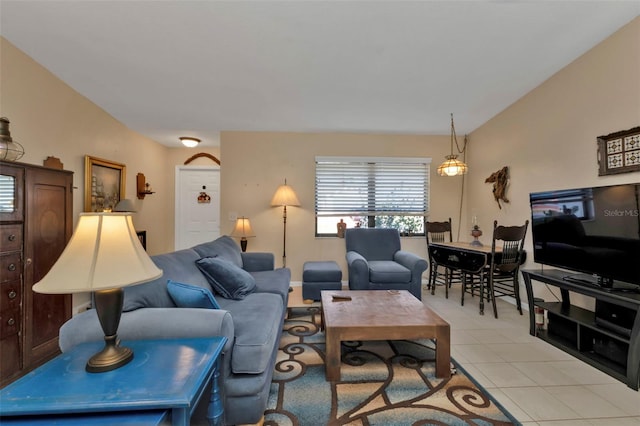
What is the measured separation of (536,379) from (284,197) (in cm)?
329

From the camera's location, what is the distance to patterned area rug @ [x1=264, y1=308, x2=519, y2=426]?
60.7 inches

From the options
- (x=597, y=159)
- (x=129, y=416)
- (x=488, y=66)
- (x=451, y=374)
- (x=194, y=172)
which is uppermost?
(x=488, y=66)

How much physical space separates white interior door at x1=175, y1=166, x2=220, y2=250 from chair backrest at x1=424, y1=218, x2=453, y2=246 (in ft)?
12.3

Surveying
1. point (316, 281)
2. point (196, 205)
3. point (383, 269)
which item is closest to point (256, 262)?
point (316, 281)

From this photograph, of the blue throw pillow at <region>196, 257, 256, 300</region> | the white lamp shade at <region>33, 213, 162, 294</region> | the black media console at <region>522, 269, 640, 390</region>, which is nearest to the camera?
the white lamp shade at <region>33, 213, 162, 294</region>

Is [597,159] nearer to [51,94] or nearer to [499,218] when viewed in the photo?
[499,218]

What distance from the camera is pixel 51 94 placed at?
2.72 m

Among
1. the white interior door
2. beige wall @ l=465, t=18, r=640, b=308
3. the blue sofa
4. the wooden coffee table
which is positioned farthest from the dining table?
the white interior door

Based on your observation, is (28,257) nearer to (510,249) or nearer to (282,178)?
(282,178)

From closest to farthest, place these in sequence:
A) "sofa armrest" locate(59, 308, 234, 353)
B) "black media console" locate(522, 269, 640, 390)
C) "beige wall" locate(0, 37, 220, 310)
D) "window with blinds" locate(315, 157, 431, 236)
→ "sofa armrest" locate(59, 308, 234, 353), "black media console" locate(522, 269, 640, 390), "beige wall" locate(0, 37, 220, 310), "window with blinds" locate(315, 157, 431, 236)

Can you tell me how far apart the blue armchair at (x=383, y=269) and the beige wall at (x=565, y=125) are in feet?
4.12

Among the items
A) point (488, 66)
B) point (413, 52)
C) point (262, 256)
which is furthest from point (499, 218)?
point (262, 256)

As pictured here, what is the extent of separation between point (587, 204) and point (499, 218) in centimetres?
161

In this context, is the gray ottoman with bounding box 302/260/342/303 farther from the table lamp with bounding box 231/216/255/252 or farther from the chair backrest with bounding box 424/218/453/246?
the chair backrest with bounding box 424/218/453/246
